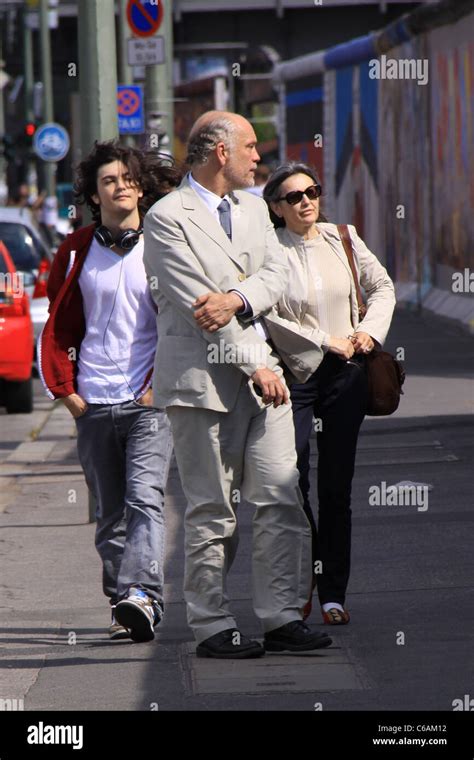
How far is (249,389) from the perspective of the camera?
256 inches

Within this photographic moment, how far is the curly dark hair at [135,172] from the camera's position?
706 centimetres

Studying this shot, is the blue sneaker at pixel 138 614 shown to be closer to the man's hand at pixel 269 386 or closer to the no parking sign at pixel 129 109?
the man's hand at pixel 269 386

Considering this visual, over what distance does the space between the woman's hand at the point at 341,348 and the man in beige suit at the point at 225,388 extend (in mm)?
343

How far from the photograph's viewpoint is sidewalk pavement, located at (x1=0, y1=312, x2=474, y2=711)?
6.10m

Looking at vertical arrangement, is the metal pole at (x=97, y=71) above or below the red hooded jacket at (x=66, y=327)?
above

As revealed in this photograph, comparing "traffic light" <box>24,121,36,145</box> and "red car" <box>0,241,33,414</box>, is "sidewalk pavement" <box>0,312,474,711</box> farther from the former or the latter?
"traffic light" <box>24,121,36,145</box>

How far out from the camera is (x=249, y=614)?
740 cm

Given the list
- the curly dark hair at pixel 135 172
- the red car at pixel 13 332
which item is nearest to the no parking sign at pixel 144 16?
the red car at pixel 13 332

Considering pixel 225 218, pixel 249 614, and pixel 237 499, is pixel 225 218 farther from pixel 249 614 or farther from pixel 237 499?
pixel 249 614

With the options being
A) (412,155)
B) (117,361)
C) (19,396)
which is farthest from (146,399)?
(412,155)

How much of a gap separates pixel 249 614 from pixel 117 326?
1.35 m

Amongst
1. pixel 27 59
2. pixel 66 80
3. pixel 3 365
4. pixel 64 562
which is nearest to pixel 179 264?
pixel 64 562

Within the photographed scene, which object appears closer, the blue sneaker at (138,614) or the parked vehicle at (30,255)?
the blue sneaker at (138,614)

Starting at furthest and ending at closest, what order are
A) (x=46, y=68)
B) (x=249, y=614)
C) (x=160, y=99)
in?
(x=46, y=68) < (x=160, y=99) < (x=249, y=614)
